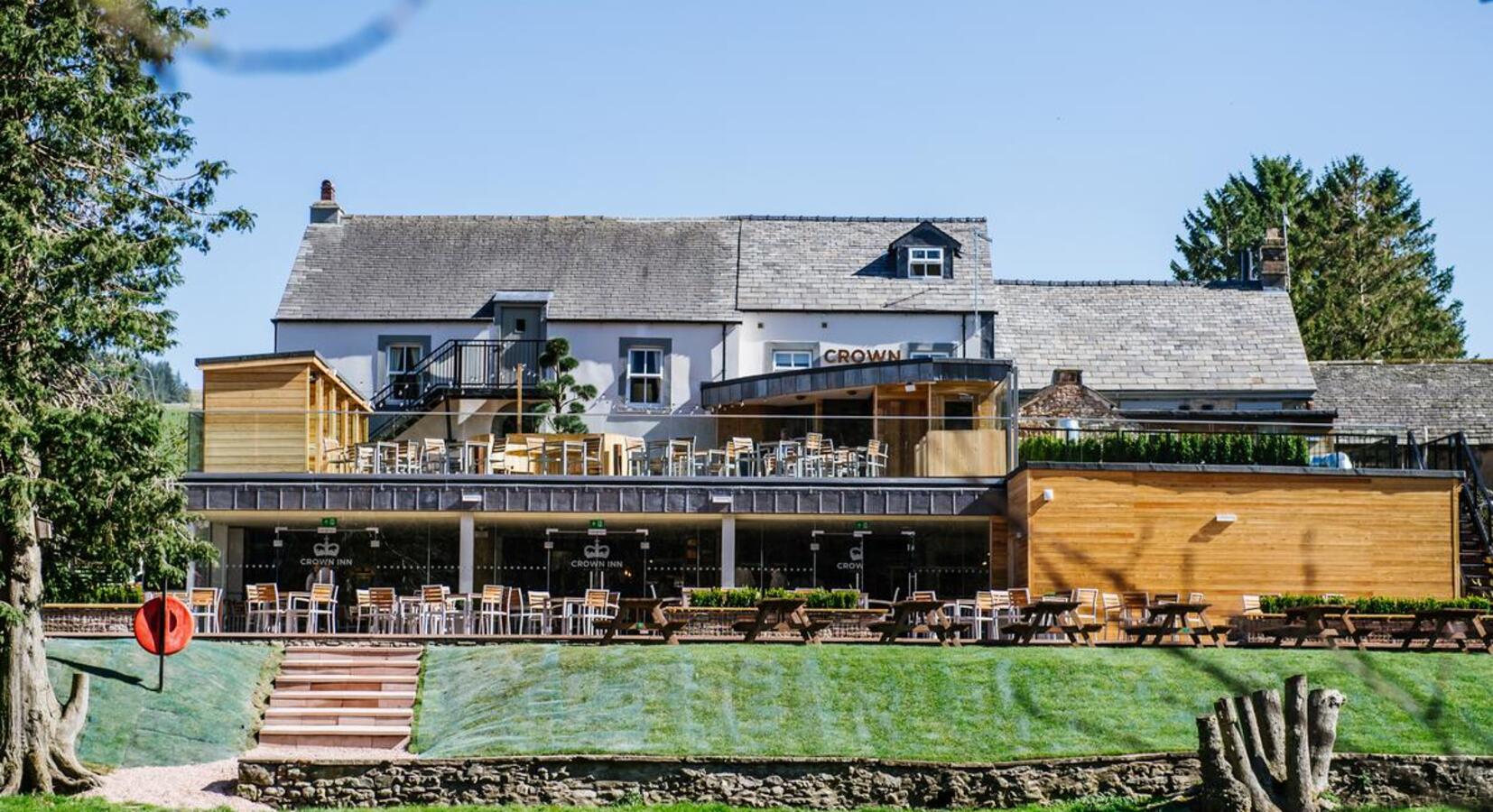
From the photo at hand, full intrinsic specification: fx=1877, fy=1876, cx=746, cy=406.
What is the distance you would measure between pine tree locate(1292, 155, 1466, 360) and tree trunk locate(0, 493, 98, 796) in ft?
154

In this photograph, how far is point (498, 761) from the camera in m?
18.7

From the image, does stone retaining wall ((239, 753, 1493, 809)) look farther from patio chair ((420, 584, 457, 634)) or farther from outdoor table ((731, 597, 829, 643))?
→ patio chair ((420, 584, 457, 634))

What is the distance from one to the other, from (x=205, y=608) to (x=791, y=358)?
48.9 ft

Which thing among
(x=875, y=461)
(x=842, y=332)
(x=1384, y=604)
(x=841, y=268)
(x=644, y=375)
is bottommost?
(x=1384, y=604)

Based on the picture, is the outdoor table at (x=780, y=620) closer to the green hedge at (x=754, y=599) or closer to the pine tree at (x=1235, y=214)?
the green hedge at (x=754, y=599)

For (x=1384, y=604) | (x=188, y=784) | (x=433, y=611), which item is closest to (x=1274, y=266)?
(x=1384, y=604)

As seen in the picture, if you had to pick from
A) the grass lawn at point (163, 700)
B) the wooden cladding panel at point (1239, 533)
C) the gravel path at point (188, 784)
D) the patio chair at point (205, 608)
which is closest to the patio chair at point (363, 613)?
the patio chair at point (205, 608)

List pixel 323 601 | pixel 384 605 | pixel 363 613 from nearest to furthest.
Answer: pixel 384 605, pixel 323 601, pixel 363 613

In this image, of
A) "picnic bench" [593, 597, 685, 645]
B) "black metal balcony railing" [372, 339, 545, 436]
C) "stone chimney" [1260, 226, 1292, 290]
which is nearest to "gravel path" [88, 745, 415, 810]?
"picnic bench" [593, 597, 685, 645]

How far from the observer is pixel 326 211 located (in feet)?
132

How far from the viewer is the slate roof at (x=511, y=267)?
38.1 metres

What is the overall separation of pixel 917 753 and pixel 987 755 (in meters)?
0.72

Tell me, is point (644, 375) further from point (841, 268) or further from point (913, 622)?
point (913, 622)

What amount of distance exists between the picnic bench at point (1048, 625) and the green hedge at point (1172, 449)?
3.67m
